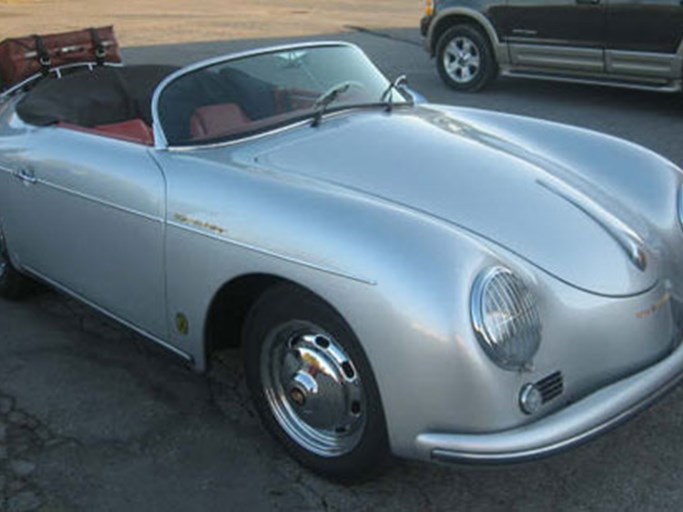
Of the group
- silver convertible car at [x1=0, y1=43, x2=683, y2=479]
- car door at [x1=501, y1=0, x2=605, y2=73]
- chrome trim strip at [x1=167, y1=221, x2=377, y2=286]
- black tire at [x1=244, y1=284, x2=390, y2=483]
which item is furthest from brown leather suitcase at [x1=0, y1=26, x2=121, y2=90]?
car door at [x1=501, y1=0, x2=605, y2=73]

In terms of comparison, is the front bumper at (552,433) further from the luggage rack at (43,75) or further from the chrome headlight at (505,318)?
the luggage rack at (43,75)

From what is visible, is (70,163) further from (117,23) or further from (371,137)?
(117,23)

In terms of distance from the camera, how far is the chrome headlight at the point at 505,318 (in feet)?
8.14

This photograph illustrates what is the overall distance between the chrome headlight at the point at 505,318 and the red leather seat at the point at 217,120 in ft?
4.85

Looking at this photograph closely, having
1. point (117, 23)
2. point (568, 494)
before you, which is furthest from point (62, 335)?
point (117, 23)

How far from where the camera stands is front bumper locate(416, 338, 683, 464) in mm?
2451

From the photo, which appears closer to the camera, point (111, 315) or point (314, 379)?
point (314, 379)

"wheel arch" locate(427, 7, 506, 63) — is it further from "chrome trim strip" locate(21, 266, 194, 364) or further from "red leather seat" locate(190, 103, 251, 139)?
"chrome trim strip" locate(21, 266, 194, 364)

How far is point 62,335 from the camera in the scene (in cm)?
427

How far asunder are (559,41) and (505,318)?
6495mm

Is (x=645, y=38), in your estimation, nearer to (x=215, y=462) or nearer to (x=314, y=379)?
(x=314, y=379)

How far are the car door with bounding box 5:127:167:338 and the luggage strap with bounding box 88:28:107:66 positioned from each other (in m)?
1.49

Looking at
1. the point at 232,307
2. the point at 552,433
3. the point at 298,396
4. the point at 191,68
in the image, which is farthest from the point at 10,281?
the point at 552,433

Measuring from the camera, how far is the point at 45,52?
516 cm
